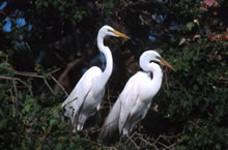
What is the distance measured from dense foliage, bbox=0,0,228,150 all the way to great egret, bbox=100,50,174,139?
0.11 meters

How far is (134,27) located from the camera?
5.10 metres

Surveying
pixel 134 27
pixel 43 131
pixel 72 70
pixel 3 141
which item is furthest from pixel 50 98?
pixel 72 70

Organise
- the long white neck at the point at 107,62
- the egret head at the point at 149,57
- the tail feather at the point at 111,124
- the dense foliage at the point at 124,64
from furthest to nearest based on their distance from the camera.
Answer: the tail feather at the point at 111,124 → the long white neck at the point at 107,62 → the egret head at the point at 149,57 → the dense foliage at the point at 124,64

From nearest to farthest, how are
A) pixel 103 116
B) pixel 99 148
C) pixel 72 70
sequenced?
pixel 99 148, pixel 103 116, pixel 72 70

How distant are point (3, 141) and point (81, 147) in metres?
0.43

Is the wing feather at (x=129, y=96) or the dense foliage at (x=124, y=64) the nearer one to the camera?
the dense foliage at (x=124, y=64)

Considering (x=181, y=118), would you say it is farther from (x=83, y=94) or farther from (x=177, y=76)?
(x=83, y=94)

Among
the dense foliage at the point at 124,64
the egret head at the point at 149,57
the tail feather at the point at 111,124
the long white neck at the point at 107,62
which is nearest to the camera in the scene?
the dense foliage at the point at 124,64

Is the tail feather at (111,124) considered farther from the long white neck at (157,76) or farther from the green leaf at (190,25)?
the green leaf at (190,25)

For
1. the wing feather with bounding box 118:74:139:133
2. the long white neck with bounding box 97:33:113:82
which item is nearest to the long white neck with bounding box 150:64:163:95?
the wing feather with bounding box 118:74:139:133

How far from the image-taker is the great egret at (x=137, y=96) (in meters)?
4.37

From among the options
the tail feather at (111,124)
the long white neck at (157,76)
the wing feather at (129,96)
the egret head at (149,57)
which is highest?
the egret head at (149,57)

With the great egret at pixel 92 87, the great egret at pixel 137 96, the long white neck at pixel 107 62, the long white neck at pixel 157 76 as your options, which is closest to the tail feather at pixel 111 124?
the great egret at pixel 137 96

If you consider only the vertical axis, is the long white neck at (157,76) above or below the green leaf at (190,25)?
below
